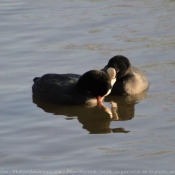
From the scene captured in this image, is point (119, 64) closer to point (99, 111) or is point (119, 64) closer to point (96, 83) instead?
point (96, 83)

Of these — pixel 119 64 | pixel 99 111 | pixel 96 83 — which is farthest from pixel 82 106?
pixel 119 64

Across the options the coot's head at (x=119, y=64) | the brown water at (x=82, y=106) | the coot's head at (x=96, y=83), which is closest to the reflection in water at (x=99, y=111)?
the brown water at (x=82, y=106)

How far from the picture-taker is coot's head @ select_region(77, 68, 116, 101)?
10523mm

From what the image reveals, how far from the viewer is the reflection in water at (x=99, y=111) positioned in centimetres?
993

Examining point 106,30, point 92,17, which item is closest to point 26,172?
point 106,30

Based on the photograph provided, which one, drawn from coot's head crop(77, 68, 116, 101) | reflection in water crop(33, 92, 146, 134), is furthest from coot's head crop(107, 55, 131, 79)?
coot's head crop(77, 68, 116, 101)

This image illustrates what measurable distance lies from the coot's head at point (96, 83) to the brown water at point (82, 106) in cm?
27

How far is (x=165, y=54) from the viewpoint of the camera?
41.7ft

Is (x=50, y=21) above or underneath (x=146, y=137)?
above

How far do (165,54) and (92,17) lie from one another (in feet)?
10.6

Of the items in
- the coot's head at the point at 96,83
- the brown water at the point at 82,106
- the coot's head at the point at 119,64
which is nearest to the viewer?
the brown water at the point at 82,106

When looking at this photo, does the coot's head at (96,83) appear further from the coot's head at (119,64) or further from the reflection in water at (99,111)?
the coot's head at (119,64)

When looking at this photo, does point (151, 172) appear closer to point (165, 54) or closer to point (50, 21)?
point (165, 54)

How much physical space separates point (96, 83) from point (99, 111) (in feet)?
1.39
